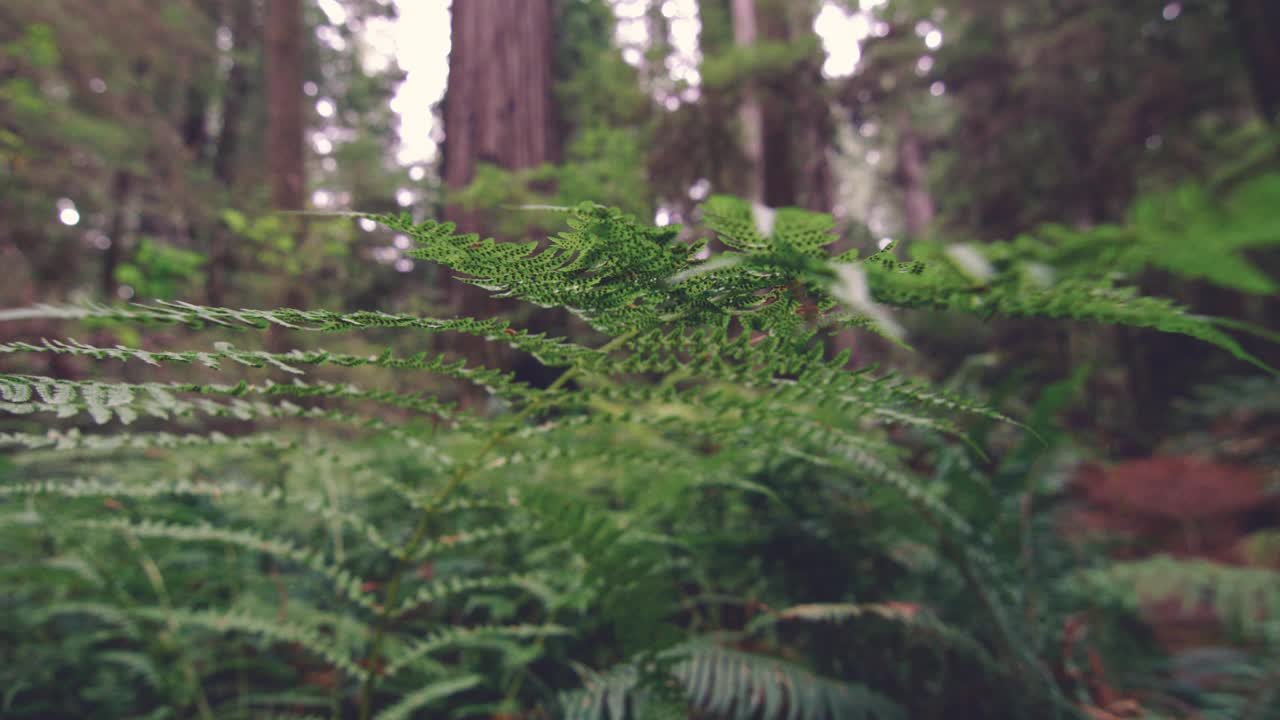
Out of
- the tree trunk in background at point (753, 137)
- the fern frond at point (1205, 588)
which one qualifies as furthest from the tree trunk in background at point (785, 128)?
the fern frond at point (1205, 588)

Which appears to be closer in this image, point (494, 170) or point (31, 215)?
point (494, 170)

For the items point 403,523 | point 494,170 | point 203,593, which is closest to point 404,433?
point 403,523

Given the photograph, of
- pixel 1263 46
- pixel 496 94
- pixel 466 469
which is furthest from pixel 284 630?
pixel 1263 46

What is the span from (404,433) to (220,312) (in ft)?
1.18

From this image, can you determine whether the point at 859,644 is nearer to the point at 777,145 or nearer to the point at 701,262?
the point at 701,262

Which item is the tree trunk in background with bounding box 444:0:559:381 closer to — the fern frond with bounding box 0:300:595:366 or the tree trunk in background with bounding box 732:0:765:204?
the tree trunk in background with bounding box 732:0:765:204

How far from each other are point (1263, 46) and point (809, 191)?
423 cm

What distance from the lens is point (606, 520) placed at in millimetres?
892

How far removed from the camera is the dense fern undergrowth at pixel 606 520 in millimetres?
495

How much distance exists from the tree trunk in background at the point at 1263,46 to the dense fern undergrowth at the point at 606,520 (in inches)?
223

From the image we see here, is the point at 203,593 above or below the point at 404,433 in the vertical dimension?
below

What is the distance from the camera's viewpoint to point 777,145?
4.26 meters

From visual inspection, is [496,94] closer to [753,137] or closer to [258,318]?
[753,137]

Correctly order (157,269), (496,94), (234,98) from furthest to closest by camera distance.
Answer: (234,98)
(157,269)
(496,94)
